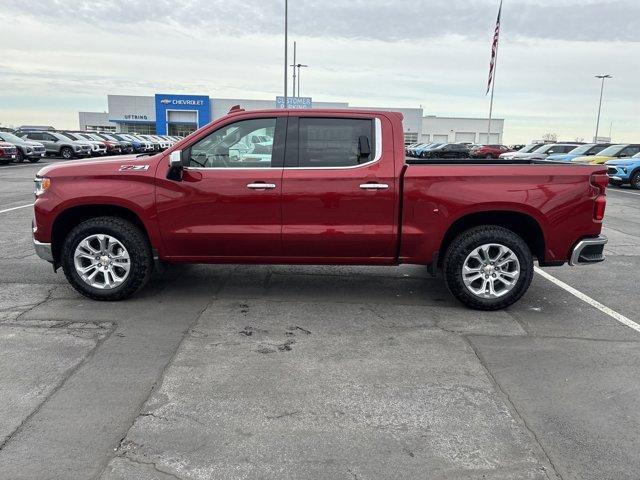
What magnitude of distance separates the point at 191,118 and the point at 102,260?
3023 inches

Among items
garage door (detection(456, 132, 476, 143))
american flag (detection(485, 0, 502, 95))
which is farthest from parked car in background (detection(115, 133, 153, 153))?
garage door (detection(456, 132, 476, 143))

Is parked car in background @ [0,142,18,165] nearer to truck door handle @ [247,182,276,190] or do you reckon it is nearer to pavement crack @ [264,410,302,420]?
truck door handle @ [247,182,276,190]

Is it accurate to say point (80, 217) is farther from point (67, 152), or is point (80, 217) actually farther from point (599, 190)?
point (67, 152)

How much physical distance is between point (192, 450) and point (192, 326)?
1.95 metres

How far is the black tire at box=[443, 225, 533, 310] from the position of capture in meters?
5.23

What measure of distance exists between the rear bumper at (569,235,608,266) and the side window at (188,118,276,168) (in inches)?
123

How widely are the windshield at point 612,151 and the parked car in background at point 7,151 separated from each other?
83.6 ft

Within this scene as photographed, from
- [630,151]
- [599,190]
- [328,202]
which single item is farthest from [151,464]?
[630,151]

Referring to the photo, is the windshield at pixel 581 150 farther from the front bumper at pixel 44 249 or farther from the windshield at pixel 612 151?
the front bumper at pixel 44 249

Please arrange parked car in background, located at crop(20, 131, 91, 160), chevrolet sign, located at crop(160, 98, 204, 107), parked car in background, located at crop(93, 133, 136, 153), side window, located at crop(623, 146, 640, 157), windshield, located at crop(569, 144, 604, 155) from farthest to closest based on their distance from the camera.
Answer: chevrolet sign, located at crop(160, 98, 204, 107) → parked car in background, located at crop(93, 133, 136, 153) → parked car in background, located at crop(20, 131, 91, 160) → windshield, located at crop(569, 144, 604, 155) → side window, located at crop(623, 146, 640, 157)

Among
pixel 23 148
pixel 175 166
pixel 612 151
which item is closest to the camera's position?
pixel 175 166

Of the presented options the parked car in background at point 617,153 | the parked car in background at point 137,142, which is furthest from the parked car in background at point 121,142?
the parked car in background at point 617,153

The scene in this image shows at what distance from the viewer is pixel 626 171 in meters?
20.2

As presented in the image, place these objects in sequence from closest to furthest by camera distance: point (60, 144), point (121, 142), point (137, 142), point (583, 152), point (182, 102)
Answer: point (583, 152) < point (60, 144) < point (121, 142) < point (137, 142) < point (182, 102)
